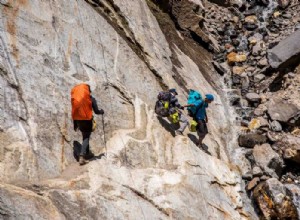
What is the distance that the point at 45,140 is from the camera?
38.7ft

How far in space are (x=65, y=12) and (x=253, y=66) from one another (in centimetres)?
1199

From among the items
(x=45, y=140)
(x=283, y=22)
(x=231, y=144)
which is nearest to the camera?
(x=45, y=140)

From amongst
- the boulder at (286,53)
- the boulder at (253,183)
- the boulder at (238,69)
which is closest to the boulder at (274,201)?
the boulder at (253,183)

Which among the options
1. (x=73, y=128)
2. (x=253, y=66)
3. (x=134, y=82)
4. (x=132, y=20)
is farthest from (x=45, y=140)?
(x=253, y=66)

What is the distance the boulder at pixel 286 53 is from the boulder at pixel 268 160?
5.82m

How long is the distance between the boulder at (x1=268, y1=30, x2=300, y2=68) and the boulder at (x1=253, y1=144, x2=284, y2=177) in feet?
19.1

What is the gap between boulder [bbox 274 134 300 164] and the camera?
17891 millimetres

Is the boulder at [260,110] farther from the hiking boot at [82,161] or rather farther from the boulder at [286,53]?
the hiking boot at [82,161]

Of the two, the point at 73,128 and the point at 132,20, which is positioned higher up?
the point at 132,20

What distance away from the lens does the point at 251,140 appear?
18.8 m

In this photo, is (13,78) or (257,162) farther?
(257,162)

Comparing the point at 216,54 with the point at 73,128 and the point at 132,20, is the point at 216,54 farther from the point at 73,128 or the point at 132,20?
the point at 73,128

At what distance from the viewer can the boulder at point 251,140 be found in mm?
18828

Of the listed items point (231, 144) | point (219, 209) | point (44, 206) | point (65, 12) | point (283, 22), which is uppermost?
point (283, 22)
